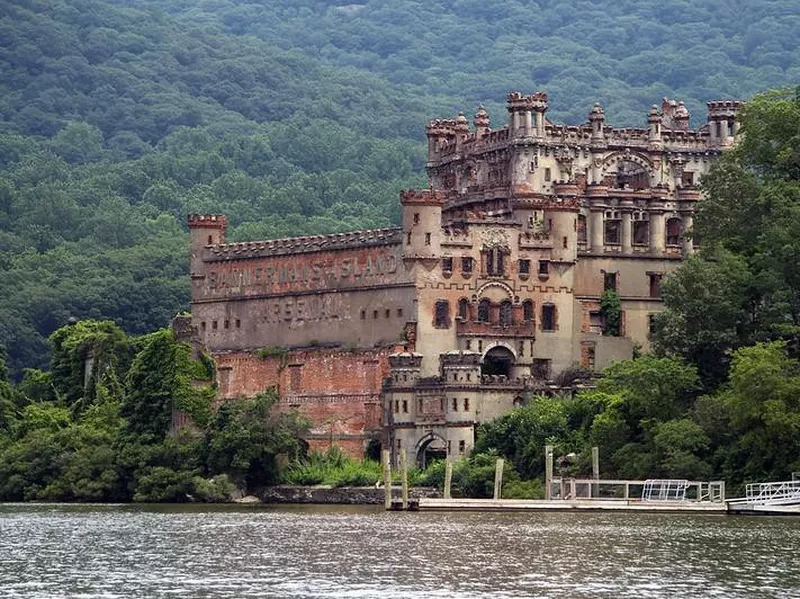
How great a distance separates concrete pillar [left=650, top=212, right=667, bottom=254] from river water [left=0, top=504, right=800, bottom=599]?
30.2m

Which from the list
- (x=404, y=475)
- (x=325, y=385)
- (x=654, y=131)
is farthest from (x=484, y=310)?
(x=404, y=475)

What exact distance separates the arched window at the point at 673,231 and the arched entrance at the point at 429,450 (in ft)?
63.4

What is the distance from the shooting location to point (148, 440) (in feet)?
464

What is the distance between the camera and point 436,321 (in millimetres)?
140875

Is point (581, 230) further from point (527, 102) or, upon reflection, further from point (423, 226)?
point (423, 226)

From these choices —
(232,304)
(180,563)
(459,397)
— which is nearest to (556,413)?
(459,397)

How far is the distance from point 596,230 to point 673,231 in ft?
13.4

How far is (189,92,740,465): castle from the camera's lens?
5482 inches

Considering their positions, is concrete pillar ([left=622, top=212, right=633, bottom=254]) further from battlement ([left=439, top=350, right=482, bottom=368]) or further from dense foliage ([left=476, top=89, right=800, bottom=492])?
battlement ([left=439, top=350, right=482, bottom=368])

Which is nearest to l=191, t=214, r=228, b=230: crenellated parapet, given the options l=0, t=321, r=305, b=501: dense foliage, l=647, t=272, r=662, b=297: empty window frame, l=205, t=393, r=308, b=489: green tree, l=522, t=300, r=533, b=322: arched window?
l=0, t=321, r=305, b=501: dense foliage

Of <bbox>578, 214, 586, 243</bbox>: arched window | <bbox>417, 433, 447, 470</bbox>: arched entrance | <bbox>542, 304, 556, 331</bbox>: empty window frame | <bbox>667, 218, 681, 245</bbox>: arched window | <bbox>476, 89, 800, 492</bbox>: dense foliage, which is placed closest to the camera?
<bbox>476, 89, 800, 492</bbox>: dense foliage

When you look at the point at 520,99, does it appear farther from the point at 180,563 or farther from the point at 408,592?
the point at 408,592

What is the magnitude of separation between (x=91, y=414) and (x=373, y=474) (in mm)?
20191

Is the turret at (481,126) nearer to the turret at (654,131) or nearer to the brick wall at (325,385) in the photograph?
the turret at (654,131)
